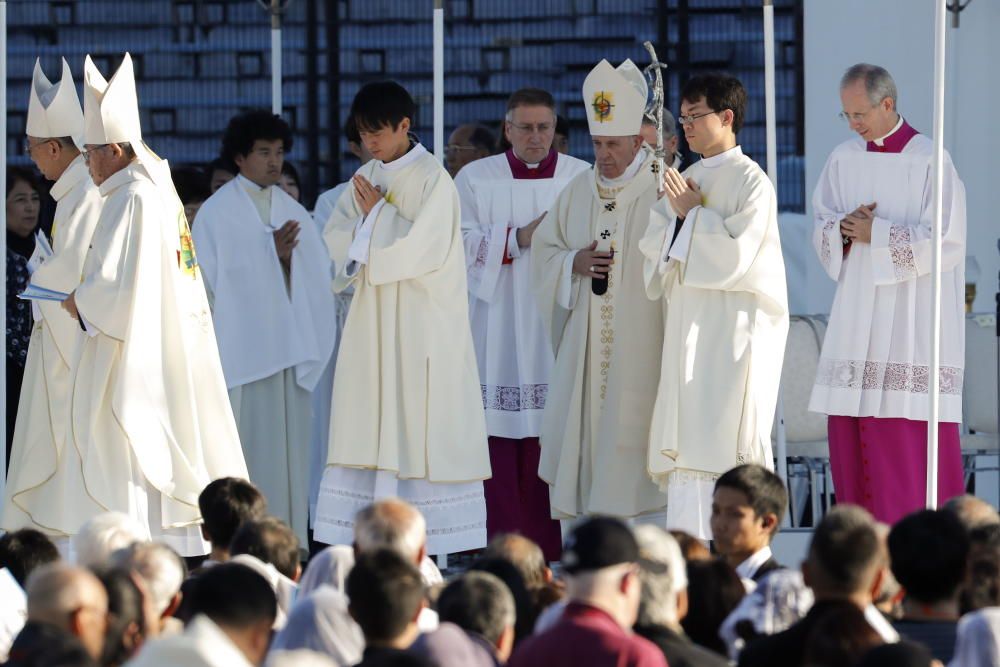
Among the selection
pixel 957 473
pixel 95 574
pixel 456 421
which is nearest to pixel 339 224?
pixel 456 421

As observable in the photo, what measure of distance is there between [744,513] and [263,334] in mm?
3654

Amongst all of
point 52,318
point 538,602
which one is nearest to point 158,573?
point 538,602

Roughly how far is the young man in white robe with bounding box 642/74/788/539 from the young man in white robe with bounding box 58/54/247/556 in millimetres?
1635

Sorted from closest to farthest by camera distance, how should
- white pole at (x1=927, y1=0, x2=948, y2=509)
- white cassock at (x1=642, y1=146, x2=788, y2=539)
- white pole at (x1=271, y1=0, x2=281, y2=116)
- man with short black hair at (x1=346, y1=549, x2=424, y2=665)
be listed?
man with short black hair at (x1=346, y1=549, x2=424, y2=665) < white pole at (x1=927, y1=0, x2=948, y2=509) < white cassock at (x1=642, y1=146, x2=788, y2=539) < white pole at (x1=271, y1=0, x2=281, y2=116)

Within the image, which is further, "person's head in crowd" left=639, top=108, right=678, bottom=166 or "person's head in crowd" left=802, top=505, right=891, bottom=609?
"person's head in crowd" left=639, top=108, right=678, bottom=166

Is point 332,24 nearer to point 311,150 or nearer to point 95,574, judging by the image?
point 311,150

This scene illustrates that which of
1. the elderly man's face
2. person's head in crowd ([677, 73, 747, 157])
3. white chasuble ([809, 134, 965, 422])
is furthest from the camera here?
the elderly man's face

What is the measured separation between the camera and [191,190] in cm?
966

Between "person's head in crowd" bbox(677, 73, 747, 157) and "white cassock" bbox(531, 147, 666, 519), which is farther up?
"person's head in crowd" bbox(677, 73, 747, 157)

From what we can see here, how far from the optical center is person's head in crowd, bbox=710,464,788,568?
569cm

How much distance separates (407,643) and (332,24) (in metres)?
7.94

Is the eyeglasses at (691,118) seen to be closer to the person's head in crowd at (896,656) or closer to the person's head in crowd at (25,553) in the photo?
the person's head in crowd at (25,553)

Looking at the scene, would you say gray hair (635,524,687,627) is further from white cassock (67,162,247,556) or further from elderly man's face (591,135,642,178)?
elderly man's face (591,135,642,178)

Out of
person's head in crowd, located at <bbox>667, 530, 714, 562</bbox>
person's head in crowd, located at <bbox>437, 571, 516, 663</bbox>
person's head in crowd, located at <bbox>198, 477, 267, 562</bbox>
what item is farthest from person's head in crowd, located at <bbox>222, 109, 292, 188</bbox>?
person's head in crowd, located at <bbox>437, 571, 516, 663</bbox>
